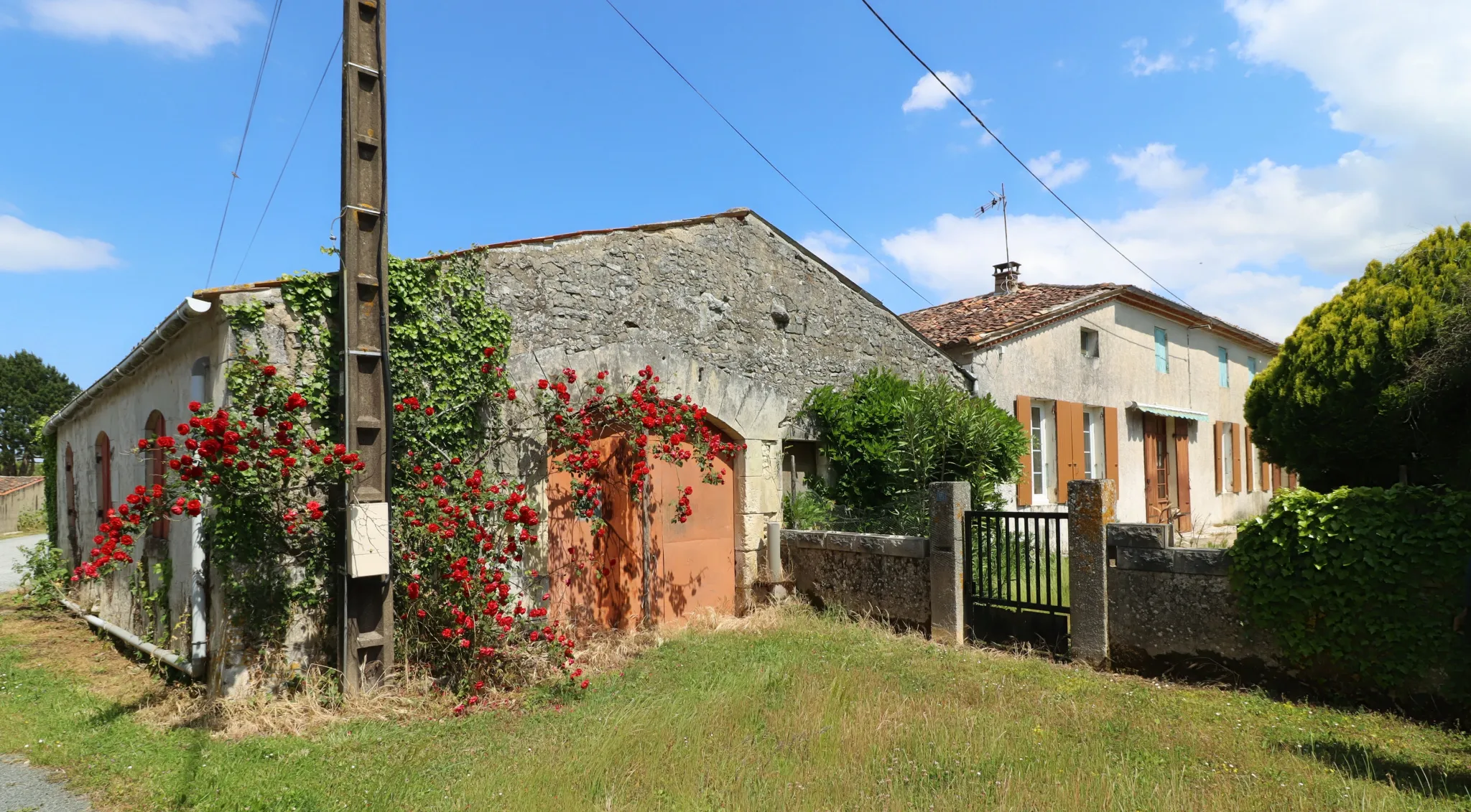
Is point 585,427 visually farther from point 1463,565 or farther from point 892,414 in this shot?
point 1463,565

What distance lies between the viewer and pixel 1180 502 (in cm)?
1545

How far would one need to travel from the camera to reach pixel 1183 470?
51.7 feet

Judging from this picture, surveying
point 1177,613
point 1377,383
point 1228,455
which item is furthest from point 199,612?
point 1228,455

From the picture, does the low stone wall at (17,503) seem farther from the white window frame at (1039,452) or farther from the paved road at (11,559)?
the white window frame at (1039,452)

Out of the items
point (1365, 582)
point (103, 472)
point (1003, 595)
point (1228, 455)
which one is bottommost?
point (1003, 595)

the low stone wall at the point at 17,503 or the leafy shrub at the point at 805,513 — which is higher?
the leafy shrub at the point at 805,513

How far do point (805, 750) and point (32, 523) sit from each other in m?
35.4

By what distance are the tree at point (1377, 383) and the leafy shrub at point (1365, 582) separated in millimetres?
646

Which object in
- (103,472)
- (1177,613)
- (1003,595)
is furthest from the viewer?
(103,472)

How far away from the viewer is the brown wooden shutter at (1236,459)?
1734cm

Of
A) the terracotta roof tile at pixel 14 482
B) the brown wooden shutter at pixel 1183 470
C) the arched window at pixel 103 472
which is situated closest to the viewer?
the arched window at pixel 103 472

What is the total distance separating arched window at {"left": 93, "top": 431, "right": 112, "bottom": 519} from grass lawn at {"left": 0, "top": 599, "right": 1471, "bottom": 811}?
3705 millimetres

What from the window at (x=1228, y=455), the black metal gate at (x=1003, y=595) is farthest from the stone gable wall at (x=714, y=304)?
the window at (x=1228, y=455)

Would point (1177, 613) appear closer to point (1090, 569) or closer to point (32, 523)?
point (1090, 569)
